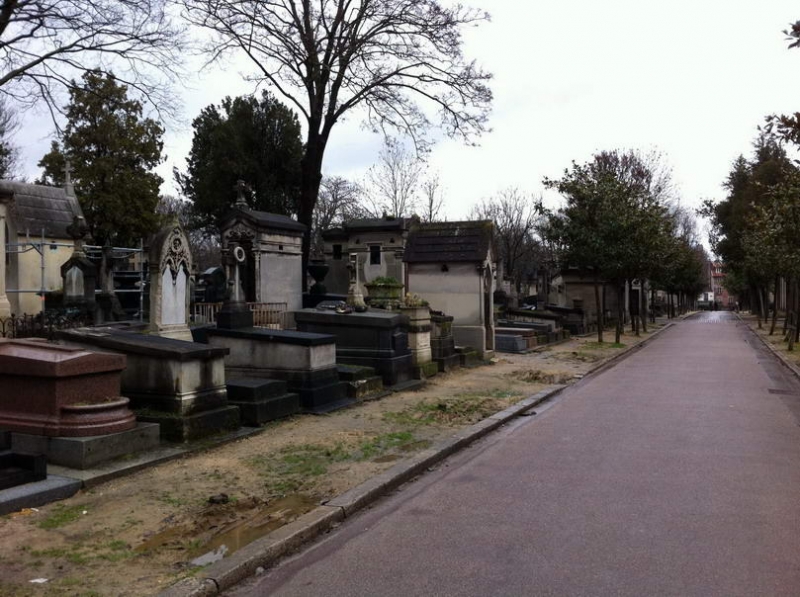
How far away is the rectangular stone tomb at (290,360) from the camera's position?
989cm

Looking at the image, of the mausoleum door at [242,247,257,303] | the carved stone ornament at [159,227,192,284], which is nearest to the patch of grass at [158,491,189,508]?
the carved stone ornament at [159,227,192,284]

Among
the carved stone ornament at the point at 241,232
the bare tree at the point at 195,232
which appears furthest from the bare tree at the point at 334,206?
the carved stone ornament at the point at 241,232

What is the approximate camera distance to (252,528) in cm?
509

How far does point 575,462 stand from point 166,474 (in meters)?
4.20

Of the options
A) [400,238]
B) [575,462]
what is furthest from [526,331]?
[575,462]

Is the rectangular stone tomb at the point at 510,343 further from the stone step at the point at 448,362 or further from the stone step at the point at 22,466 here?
the stone step at the point at 22,466

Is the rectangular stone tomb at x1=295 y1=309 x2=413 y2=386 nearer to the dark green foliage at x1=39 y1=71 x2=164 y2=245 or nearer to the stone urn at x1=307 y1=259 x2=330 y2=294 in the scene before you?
the stone urn at x1=307 y1=259 x2=330 y2=294

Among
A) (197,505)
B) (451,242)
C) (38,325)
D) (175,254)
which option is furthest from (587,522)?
(451,242)

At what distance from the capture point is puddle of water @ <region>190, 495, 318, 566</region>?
15.0 feet

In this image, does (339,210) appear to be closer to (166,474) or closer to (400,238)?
(400,238)

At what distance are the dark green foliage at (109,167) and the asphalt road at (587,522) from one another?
34.3 metres

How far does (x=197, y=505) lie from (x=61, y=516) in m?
1.00

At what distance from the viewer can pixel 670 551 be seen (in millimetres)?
4660

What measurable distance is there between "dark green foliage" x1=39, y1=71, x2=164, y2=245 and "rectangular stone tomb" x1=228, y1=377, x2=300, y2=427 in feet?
106
